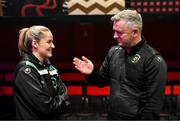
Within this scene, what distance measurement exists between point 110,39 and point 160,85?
2659mm

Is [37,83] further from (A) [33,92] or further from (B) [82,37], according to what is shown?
(B) [82,37]

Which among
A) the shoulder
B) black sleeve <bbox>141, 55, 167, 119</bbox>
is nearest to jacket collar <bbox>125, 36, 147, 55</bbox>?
black sleeve <bbox>141, 55, 167, 119</bbox>

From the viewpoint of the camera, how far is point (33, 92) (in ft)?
6.82

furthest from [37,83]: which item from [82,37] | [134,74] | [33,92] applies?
[82,37]

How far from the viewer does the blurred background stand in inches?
129

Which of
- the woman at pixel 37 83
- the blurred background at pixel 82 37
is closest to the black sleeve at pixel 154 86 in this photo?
the woman at pixel 37 83

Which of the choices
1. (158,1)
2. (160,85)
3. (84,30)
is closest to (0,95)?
(84,30)

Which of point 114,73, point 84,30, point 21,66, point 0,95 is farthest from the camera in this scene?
point 84,30

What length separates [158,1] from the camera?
3.29 m

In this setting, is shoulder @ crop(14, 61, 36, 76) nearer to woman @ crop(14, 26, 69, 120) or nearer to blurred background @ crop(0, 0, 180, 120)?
woman @ crop(14, 26, 69, 120)

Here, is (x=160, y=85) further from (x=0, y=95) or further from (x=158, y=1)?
(x=0, y=95)

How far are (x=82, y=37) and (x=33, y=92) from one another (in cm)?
276

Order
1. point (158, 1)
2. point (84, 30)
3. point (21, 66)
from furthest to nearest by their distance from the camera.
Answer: point (84, 30) → point (158, 1) → point (21, 66)

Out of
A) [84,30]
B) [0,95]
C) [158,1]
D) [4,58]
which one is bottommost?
[0,95]
